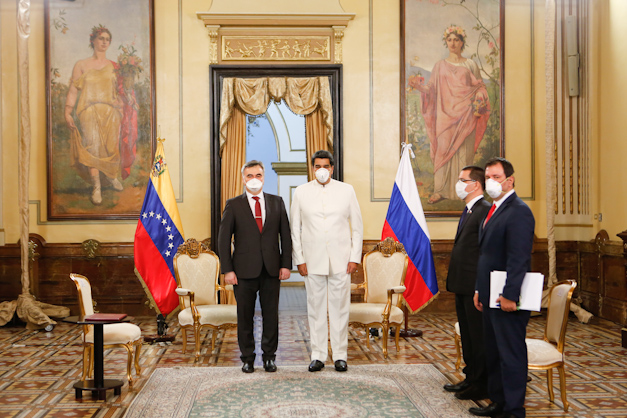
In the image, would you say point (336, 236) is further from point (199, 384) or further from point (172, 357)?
point (172, 357)

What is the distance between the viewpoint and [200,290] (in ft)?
19.8

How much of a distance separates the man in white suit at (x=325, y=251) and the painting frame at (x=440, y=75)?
335 cm

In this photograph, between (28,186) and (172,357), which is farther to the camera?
(28,186)

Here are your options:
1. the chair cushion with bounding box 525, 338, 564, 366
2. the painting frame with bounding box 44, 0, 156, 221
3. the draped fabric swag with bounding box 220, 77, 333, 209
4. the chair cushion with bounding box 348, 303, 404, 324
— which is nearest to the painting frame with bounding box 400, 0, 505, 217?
the draped fabric swag with bounding box 220, 77, 333, 209

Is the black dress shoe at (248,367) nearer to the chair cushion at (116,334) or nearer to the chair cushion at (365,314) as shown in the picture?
the chair cushion at (116,334)

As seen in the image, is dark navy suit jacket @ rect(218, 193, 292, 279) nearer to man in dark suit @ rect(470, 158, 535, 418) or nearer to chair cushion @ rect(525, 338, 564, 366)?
man in dark suit @ rect(470, 158, 535, 418)

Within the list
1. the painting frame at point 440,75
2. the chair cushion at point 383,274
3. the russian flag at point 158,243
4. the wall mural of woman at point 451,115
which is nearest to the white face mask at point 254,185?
the chair cushion at point 383,274

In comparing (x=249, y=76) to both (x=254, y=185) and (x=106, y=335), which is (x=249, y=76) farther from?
(x=106, y=335)

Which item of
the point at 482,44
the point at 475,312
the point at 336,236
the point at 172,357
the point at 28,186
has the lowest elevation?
the point at 172,357

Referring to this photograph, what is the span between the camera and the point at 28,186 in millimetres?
7477

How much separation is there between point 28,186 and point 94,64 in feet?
5.74

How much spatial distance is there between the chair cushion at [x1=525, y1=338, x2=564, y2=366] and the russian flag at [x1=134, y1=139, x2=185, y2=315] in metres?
3.79

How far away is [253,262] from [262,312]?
0.41 meters

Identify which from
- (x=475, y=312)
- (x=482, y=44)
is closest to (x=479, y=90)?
(x=482, y=44)
